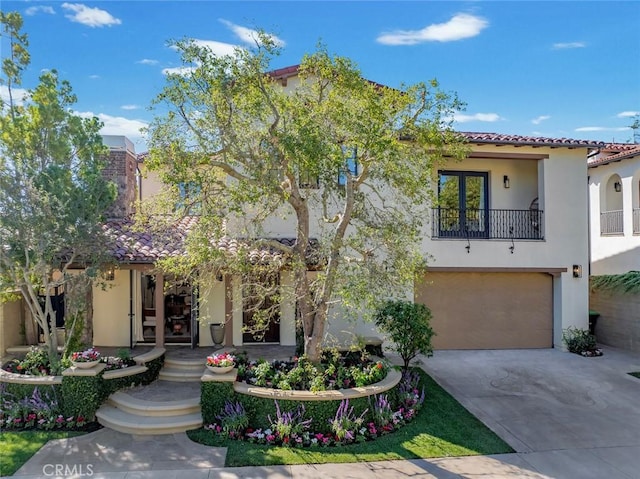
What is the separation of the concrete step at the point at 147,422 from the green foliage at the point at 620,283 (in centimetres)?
1516

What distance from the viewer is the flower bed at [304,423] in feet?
27.2

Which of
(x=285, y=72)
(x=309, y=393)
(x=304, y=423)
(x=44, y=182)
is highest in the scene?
(x=285, y=72)

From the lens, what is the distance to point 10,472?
7137 millimetres

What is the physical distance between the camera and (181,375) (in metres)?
11.1

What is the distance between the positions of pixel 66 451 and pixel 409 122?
9.47 metres

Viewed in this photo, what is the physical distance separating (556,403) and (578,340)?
5.68 metres

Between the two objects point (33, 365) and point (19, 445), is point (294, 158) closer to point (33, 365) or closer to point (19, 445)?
point (19, 445)

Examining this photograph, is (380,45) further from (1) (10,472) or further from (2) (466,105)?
(1) (10,472)

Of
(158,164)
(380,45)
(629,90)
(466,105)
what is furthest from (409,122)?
(629,90)

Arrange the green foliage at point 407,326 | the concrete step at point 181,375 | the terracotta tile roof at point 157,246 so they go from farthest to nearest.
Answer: the terracotta tile roof at point 157,246 → the concrete step at point 181,375 → the green foliage at point 407,326

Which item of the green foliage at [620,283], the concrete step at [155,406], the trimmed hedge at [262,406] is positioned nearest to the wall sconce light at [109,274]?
the concrete step at [155,406]

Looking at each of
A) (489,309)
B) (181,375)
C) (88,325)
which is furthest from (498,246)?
(88,325)

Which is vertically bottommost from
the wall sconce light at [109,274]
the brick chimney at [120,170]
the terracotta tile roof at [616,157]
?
the wall sconce light at [109,274]

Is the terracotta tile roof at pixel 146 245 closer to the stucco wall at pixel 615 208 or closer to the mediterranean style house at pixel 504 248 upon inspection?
the mediterranean style house at pixel 504 248
